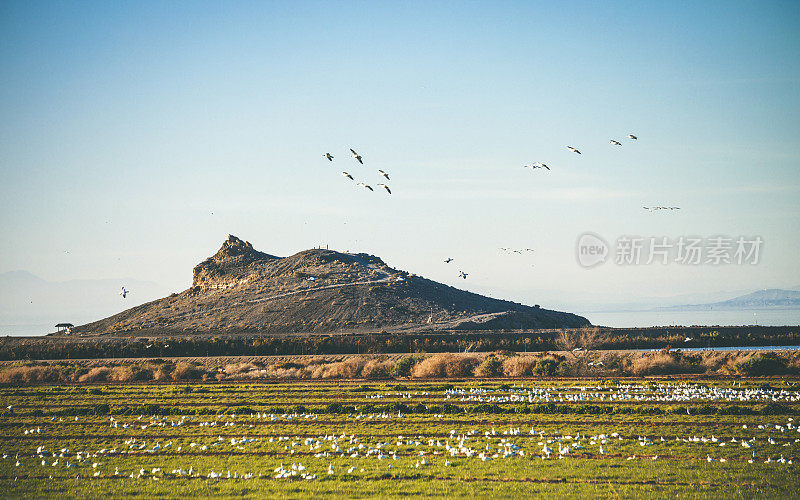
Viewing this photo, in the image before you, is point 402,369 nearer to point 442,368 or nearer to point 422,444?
point 442,368

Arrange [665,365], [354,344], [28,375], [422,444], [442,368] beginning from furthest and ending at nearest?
[354,344], [28,375], [442,368], [665,365], [422,444]

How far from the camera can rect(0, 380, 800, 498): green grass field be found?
925 inches

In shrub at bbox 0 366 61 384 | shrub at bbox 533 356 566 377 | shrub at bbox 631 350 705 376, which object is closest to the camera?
shrub at bbox 631 350 705 376

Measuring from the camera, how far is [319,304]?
139 m

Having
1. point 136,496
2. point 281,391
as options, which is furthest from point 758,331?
point 136,496

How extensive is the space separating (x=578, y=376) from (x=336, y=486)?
48660mm

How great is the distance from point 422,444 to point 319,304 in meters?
109

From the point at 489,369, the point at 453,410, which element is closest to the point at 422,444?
the point at 453,410

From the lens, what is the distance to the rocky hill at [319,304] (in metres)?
131

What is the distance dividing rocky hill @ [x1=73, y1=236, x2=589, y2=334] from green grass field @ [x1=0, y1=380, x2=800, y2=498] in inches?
3030

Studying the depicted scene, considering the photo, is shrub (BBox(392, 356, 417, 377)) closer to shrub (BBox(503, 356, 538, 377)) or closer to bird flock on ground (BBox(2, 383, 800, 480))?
shrub (BBox(503, 356, 538, 377))

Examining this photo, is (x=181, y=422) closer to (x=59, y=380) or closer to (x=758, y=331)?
(x=59, y=380)

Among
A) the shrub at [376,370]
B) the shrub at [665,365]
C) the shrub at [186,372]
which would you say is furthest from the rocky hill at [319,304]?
the shrub at [665,365]

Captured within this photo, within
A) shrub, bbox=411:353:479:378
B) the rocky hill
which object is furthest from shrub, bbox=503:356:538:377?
the rocky hill
